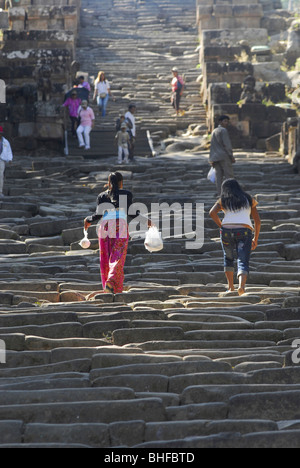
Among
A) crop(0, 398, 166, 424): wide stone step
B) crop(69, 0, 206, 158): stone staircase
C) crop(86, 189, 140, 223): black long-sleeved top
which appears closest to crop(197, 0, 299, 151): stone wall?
crop(69, 0, 206, 158): stone staircase

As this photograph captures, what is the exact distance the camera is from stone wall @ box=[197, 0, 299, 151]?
21891 mm

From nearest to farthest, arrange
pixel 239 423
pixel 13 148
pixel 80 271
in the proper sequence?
pixel 239 423
pixel 80 271
pixel 13 148

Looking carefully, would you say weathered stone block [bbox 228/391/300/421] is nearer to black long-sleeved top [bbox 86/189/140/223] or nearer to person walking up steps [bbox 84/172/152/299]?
person walking up steps [bbox 84/172/152/299]

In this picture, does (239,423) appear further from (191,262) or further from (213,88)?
(213,88)

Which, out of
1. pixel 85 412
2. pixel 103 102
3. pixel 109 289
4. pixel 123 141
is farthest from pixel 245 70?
pixel 85 412

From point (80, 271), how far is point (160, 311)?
2.87 metres

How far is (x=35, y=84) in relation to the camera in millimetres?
21406

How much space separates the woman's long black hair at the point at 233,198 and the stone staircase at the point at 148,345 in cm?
85

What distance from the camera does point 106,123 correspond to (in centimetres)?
2317

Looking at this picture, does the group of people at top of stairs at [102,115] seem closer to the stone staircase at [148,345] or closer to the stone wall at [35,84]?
the stone wall at [35,84]

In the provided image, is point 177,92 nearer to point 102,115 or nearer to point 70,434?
point 102,115

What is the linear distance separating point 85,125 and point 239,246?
39.3 ft
